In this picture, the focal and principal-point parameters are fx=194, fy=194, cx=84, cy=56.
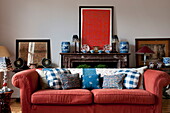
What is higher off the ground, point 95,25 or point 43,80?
point 95,25

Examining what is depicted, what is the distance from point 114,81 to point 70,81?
784 mm

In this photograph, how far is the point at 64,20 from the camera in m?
5.31

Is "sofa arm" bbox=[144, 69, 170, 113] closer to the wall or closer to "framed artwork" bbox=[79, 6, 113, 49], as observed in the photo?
the wall

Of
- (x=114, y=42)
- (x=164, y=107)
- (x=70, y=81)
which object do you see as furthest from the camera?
(x=114, y=42)

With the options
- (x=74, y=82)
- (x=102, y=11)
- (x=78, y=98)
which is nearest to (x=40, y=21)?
(x=102, y=11)

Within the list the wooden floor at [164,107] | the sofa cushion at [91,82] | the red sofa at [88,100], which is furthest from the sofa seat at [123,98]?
the wooden floor at [164,107]

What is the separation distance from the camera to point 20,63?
513 centimetres

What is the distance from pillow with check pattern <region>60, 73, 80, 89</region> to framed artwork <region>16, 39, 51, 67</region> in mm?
1942

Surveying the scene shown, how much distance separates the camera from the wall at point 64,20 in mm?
5293

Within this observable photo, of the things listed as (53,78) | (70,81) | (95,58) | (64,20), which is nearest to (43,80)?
(53,78)

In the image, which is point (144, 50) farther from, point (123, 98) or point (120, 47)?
point (123, 98)

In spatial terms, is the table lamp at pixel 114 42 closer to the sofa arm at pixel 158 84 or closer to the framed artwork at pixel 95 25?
the framed artwork at pixel 95 25

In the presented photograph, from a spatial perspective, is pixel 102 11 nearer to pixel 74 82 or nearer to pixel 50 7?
pixel 50 7

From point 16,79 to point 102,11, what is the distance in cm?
317
